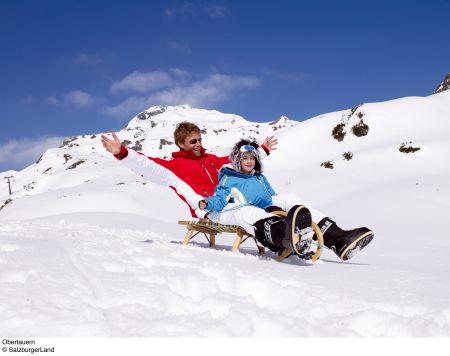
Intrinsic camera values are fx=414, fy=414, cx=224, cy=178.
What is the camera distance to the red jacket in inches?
223

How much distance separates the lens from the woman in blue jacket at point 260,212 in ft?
14.3

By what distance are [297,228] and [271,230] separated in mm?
363

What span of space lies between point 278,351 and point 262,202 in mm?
3302

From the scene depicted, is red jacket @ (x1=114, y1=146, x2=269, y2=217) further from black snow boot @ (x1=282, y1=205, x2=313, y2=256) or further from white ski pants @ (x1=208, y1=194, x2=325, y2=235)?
black snow boot @ (x1=282, y1=205, x2=313, y2=256)

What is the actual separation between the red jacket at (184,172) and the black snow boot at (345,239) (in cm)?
202

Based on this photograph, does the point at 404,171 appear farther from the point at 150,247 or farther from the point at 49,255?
the point at 49,255

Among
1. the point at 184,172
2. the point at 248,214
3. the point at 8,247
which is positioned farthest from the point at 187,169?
the point at 8,247

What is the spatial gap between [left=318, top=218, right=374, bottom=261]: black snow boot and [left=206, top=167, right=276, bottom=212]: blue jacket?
937 mm

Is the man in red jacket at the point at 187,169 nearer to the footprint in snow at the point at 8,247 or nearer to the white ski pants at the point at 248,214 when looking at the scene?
the white ski pants at the point at 248,214

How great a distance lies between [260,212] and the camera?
4.89 metres

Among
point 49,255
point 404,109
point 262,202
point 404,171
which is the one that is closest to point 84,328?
point 49,255

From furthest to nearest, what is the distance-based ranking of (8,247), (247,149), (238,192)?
(247,149), (238,192), (8,247)

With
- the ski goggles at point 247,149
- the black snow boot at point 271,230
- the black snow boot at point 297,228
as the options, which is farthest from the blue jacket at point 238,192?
the black snow boot at point 297,228

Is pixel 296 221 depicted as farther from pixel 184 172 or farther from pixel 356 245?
pixel 184 172
